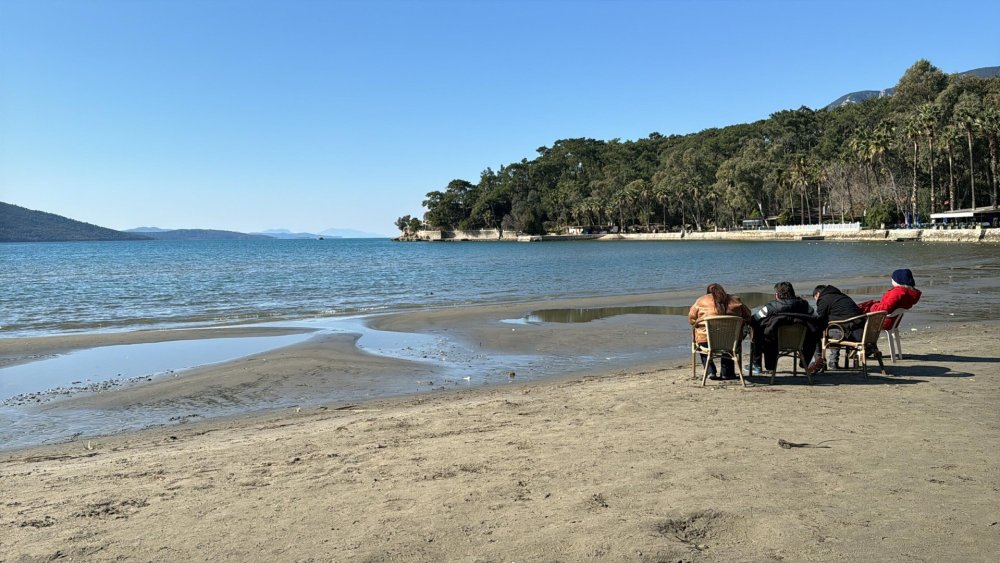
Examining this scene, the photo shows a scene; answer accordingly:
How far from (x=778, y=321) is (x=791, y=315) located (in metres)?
0.19

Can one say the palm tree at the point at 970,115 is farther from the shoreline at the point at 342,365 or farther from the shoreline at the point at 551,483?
the shoreline at the point at 551,483

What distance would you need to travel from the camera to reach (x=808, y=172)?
4213 inches

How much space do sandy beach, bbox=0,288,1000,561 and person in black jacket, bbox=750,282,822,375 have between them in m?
0.48

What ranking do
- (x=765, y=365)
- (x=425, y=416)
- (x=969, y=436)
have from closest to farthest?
(x=969, y=436)
(x=425, y=416)
(x=765, y=365)

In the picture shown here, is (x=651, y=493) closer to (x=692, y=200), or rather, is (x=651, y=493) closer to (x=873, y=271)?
(x=873, y=271)

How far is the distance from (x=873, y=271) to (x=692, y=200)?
110 metres

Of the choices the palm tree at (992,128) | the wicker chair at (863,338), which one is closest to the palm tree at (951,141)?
the palm tree at (992,128)

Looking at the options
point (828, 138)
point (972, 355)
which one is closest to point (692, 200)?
point (828, 138)

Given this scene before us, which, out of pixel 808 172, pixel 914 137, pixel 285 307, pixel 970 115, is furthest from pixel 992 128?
pixel 285 307

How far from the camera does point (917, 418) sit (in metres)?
7.41

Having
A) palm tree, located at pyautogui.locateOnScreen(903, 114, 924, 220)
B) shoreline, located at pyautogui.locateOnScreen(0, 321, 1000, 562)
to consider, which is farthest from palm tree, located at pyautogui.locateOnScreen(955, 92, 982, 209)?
shoreline, located at pyautogui.locateOnScreen(0, 321, 1000, 562)

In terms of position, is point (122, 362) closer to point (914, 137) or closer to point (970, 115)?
point (970, 115)

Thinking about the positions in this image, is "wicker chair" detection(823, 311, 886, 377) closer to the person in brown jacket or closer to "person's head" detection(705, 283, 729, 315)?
the person in brown jacket

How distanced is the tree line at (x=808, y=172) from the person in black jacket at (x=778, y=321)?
8385 centimetres
